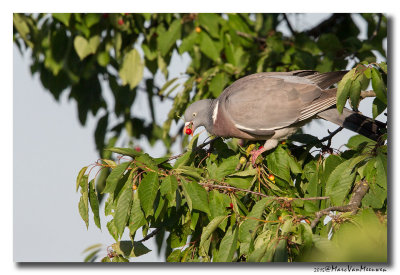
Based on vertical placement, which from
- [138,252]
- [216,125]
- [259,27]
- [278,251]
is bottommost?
[138,252]

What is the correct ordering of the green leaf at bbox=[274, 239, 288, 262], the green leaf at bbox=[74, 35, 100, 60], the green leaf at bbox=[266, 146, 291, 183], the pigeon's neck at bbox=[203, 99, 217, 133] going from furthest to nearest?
the green leaf at bbox=[74, 35, 100, 60], the pigeon's neck at bbox=[203, 99, 217, 133], the green leaf at bbox=[266, 146, 291, 183], the green leaf at bbox=[274, 239, 288, 262]

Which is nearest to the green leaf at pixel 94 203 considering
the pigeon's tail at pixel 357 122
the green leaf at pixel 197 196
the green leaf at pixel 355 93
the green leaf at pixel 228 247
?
the green leaf at pixel 197 196

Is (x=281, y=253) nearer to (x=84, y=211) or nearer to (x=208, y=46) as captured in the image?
(x=84, y=211)

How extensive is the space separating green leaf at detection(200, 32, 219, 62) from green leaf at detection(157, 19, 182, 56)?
18 centimetres

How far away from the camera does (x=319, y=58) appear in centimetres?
394

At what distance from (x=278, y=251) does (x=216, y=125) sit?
1396 mm

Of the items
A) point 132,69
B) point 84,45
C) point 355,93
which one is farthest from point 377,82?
point 84,45

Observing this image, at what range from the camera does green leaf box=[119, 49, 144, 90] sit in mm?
4055

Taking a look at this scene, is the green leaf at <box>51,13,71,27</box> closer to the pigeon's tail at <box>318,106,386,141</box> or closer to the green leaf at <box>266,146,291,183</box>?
the green leaf at <box>266,146,291,183</box>

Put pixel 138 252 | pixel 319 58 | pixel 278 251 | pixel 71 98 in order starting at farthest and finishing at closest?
pixel 71 98 → pixel 319 58 → pixel 138 252 → pixel 278 251

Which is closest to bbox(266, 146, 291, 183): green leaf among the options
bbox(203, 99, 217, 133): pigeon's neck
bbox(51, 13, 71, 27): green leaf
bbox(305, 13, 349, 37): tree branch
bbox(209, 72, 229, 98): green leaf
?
bbox(203, 99, 217, 133): pigeon's neck

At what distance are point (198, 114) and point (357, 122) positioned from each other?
103cm
